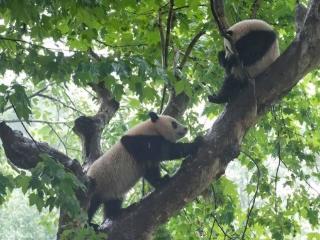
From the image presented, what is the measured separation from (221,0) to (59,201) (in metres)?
2.38

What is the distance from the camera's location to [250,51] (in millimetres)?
5754

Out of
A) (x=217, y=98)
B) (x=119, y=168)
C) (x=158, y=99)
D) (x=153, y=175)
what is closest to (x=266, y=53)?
(x=217, y=98)

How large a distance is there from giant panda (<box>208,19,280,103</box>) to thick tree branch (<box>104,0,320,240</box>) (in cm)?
95

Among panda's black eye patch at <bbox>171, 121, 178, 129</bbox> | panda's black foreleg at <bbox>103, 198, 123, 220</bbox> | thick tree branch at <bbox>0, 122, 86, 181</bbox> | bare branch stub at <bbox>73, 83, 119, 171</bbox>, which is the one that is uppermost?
panda's black eye patch at <bbox>171, 121, 178, 129</bbox>

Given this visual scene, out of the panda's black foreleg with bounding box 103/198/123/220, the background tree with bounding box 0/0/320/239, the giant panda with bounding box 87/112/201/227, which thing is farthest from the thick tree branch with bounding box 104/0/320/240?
the panda's black foreleg with bounding box 103/198/123/220

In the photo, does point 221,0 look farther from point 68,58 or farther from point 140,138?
point 140,138

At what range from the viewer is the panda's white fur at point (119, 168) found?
554cm

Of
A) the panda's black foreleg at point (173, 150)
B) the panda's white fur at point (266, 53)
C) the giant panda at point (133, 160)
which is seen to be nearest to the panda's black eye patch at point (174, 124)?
the giant panda at point (133, 160)

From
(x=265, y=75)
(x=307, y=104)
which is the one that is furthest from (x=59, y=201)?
(x=307, y=104)

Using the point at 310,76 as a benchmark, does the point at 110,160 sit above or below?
below

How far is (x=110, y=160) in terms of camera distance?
5.66m

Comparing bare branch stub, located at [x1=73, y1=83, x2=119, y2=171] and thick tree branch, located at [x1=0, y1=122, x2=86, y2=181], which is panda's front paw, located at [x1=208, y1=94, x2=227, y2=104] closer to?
bare branch stub, located at [x1=73, y1=83, x2=119, y2=171]

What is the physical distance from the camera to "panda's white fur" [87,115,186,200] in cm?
554

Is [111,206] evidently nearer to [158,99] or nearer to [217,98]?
[158,99]
